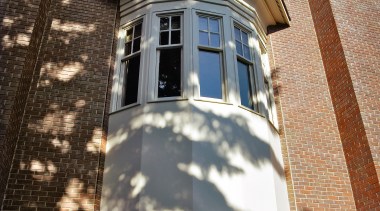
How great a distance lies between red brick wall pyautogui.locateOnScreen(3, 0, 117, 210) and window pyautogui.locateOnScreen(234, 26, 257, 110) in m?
2.71

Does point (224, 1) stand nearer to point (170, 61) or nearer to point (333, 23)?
point (170, 61)

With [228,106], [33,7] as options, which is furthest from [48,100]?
[228,106]

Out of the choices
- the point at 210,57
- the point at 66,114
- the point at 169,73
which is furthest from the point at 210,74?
the point at 66,114

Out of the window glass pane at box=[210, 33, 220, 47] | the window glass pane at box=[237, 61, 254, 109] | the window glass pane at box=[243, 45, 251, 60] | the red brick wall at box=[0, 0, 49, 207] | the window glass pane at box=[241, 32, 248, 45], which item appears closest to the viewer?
the red brick wall at box=[0, 0, 49, 207]

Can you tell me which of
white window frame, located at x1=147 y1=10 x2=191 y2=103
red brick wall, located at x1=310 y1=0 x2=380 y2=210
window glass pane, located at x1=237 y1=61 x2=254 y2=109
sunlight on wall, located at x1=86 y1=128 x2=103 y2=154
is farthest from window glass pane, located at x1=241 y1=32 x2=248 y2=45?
sunlight on wall, located at x1=86 y1=128 x2=103 y2=154

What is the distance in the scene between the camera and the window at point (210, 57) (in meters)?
7.27

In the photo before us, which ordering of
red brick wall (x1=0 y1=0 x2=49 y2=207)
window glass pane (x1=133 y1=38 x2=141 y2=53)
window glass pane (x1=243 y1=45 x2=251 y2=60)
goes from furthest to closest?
window glass pane (x1=243 y1=45 x2=251 y2=60)
window glass pane (x1=133 y1=38 x2=141 y2=53)
red brick wall (x1=0 y1=0 x2=49 y2=207)

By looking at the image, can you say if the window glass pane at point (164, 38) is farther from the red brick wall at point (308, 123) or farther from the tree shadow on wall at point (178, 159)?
the red brick wall at point (308, 123)

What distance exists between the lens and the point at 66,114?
23.2 ft

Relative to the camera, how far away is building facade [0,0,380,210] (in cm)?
638

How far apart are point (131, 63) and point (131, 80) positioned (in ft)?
1.37

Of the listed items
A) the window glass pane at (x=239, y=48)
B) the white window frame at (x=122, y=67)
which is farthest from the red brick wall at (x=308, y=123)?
the white window frame at (x=122, y=67)

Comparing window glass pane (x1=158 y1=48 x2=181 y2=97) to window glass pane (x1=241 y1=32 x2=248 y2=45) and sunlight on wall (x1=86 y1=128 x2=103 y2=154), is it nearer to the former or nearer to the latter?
sunlight on wall (x1=86 y1=128 x2=103 y2=154)

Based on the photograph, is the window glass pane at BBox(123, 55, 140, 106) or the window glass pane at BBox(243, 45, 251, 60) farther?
the window glass pane at BBox(243, 45, 251, 60)
